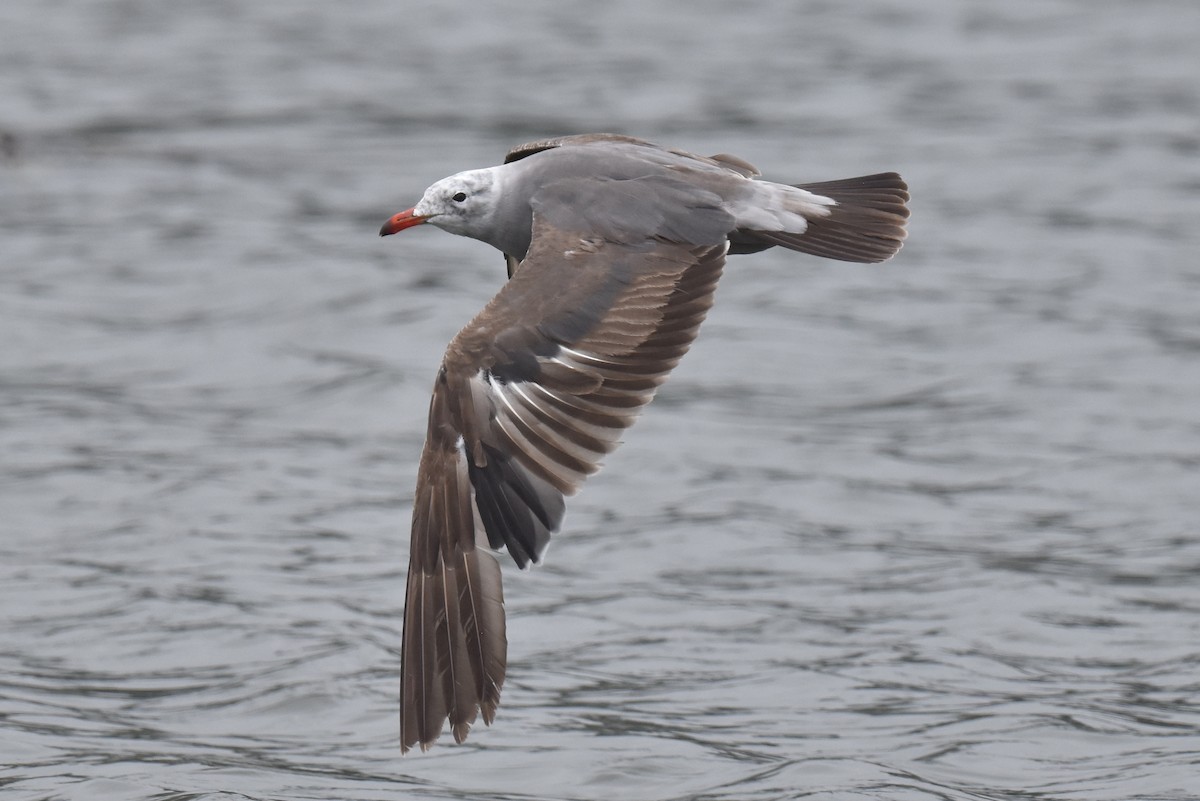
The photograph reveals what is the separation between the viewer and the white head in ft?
24.2

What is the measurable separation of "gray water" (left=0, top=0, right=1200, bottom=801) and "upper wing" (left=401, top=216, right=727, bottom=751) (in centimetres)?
123

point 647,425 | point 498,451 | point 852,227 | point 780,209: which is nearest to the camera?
point 498,451

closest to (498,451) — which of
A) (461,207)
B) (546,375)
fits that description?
(546,375)

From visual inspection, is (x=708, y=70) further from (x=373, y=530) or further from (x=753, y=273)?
(x=373, y=530)

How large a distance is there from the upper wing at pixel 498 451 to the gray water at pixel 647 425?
4.05 ft

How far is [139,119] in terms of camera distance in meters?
A: 17.4

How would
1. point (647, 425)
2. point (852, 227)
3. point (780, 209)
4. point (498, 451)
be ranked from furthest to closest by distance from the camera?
point (647, 425)
point (852, 227)
point (780, 209)
point (498, 451)

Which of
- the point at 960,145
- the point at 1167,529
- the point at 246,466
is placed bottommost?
the point at 246,466

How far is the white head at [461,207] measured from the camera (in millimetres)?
7363

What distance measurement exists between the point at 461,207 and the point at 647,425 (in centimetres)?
440

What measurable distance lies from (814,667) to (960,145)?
28.7ft

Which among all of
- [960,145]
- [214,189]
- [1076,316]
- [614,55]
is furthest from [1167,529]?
[614,55]

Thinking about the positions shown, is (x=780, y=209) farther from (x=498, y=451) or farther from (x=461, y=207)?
(x=498, y=451)

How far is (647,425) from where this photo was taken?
11664mm
